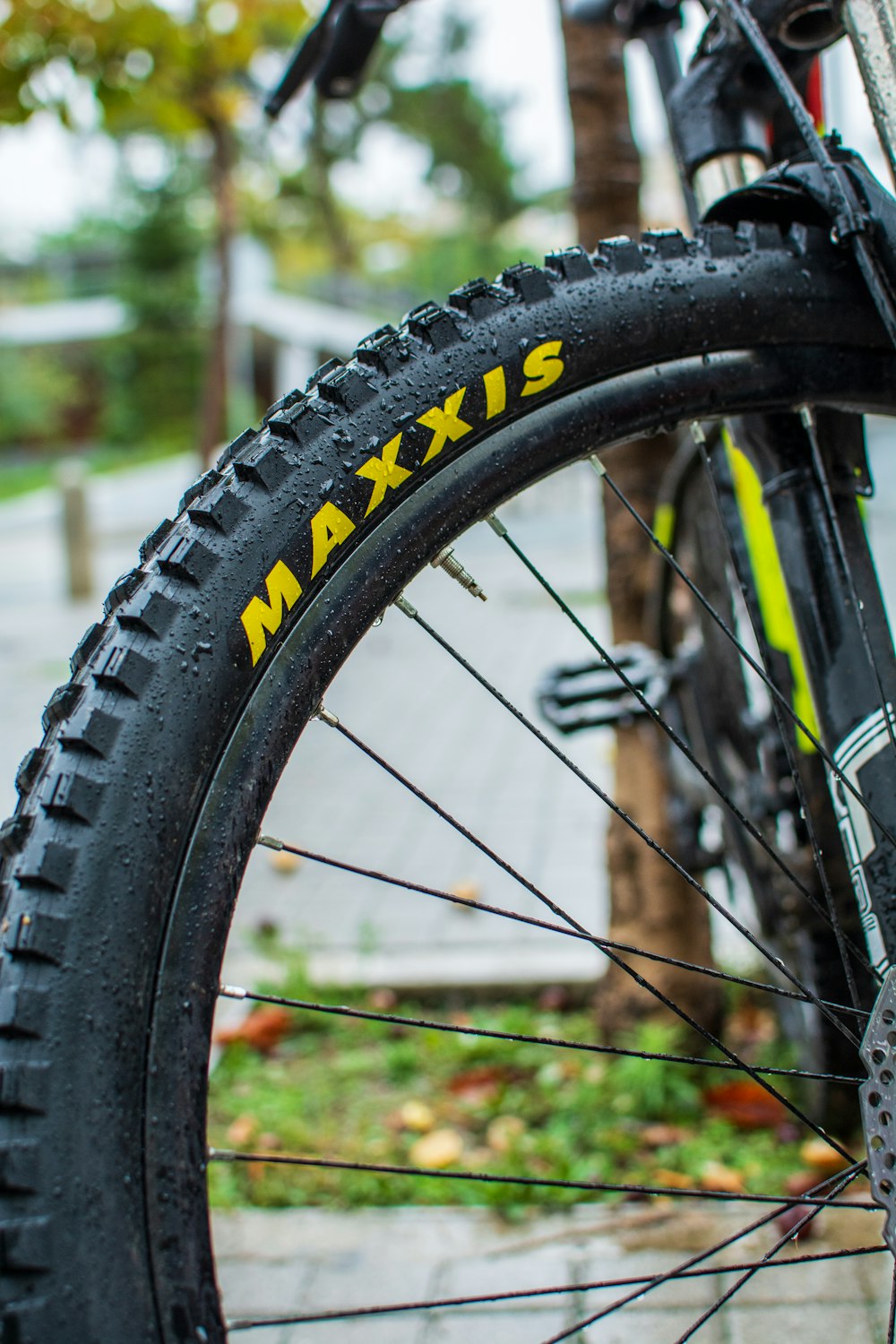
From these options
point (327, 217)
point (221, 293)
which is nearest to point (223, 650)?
point (221, 293)

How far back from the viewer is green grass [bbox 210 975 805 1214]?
7.18 ft

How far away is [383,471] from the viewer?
1.01 m

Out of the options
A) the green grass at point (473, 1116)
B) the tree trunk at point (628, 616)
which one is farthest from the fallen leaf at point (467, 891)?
the tree trunk at point (628, 616)

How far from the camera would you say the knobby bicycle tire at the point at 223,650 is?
811mm

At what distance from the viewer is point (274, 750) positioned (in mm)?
955

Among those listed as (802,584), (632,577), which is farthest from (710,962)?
(802,584)

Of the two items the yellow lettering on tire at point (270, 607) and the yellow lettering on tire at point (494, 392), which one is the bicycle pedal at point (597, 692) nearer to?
the yellow lettering on tire at point (494, 392)

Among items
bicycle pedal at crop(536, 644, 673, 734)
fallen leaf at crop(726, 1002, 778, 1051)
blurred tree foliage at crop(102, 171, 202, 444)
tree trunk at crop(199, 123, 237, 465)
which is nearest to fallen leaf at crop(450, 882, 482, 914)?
fallen leaf at crop(726, 1002, 778, 1051)

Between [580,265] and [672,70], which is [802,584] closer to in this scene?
[580,265]

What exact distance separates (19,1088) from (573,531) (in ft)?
39.3

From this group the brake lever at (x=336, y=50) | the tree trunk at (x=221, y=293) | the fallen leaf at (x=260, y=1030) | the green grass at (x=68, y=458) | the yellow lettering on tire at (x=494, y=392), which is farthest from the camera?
the green grass at (x=68, y=458)

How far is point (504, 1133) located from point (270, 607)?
1686 millimetres

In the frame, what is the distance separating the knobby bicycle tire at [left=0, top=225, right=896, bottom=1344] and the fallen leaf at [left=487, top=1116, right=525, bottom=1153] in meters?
1.50

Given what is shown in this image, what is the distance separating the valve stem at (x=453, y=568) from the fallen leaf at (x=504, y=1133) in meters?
1.47
